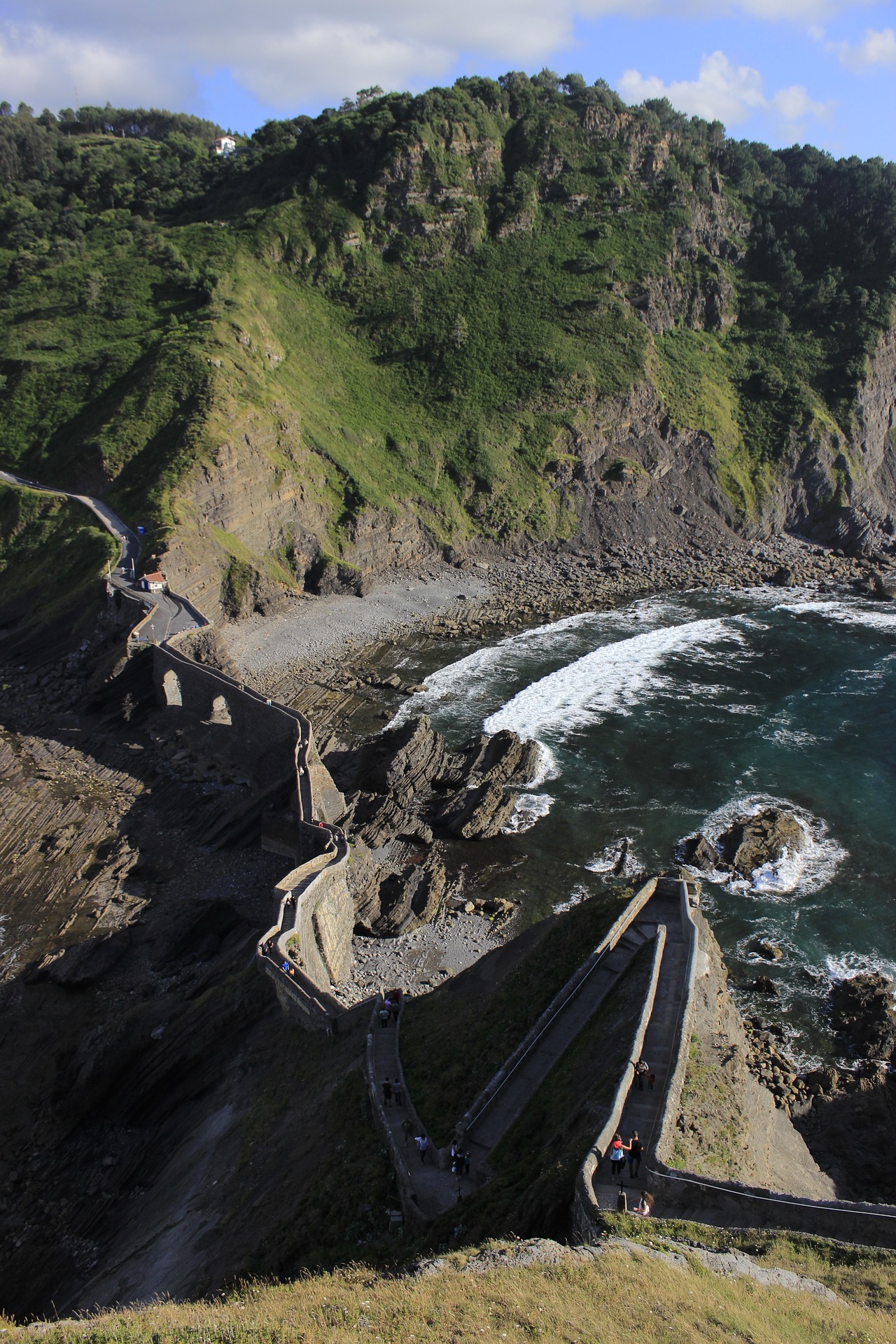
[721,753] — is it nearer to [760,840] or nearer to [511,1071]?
[760,840]

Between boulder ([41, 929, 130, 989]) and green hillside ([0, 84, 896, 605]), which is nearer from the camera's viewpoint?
boulder ([41, 929, 130, 989])

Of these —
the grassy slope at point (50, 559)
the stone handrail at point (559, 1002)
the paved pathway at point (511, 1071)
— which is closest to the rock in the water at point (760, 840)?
the stone handrail at point (559, 1002)

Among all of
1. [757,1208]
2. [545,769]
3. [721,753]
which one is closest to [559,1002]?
[757,1208]

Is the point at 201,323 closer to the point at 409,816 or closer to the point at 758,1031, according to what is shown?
the point at 409,816

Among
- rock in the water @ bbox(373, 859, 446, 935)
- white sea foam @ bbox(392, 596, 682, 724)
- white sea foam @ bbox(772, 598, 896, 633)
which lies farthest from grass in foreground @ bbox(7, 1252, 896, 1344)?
white sea foam @ bbox(772, 598, 896, 633)

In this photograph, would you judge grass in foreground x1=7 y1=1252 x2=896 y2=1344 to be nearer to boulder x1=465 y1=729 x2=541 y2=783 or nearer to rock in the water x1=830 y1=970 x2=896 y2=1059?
rock in the water x1=830 y1=970 x2=896 y2=1059

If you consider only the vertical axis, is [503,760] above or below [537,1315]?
below

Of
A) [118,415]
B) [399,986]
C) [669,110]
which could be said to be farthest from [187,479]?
[669,110]
